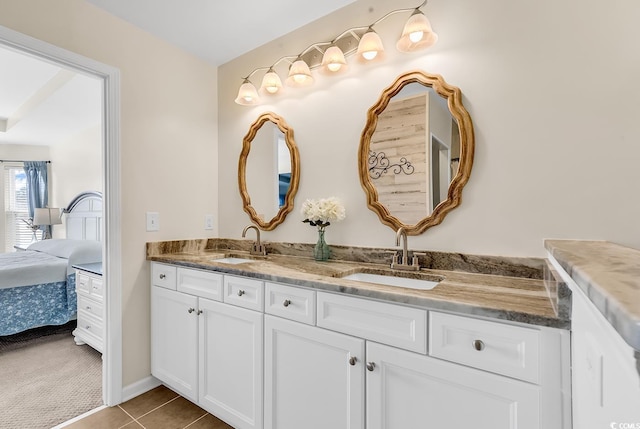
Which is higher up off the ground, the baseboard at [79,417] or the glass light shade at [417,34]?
the glass light shade at [417,34]

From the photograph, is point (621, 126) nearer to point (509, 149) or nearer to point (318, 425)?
point (509, 149)

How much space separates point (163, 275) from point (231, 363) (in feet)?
2.53

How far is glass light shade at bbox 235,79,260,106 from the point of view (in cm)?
220

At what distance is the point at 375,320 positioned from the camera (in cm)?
113

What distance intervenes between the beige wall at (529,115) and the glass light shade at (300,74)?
0.26 metres

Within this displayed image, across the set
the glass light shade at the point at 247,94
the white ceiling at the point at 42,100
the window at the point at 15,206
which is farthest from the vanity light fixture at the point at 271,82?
the window at the point at 15,206

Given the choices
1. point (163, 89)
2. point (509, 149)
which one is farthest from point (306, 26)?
point (509, 149)

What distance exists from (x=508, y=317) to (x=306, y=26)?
2.01 m

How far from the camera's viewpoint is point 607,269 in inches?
21.0

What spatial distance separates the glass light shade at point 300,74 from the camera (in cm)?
192

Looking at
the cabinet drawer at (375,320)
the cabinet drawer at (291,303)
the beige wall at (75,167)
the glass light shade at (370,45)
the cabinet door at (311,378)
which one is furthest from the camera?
the beige wall at (75,167)

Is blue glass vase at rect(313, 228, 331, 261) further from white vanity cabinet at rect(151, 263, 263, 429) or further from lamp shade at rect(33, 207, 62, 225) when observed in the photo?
lamp shade at rect(33, 207, 62, 225)

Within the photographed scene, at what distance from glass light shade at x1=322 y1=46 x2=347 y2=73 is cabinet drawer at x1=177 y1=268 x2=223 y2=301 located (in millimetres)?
1334

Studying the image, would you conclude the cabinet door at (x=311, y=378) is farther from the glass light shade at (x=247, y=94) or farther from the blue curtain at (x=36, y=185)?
the blue curtain at (x=36, y=185)
